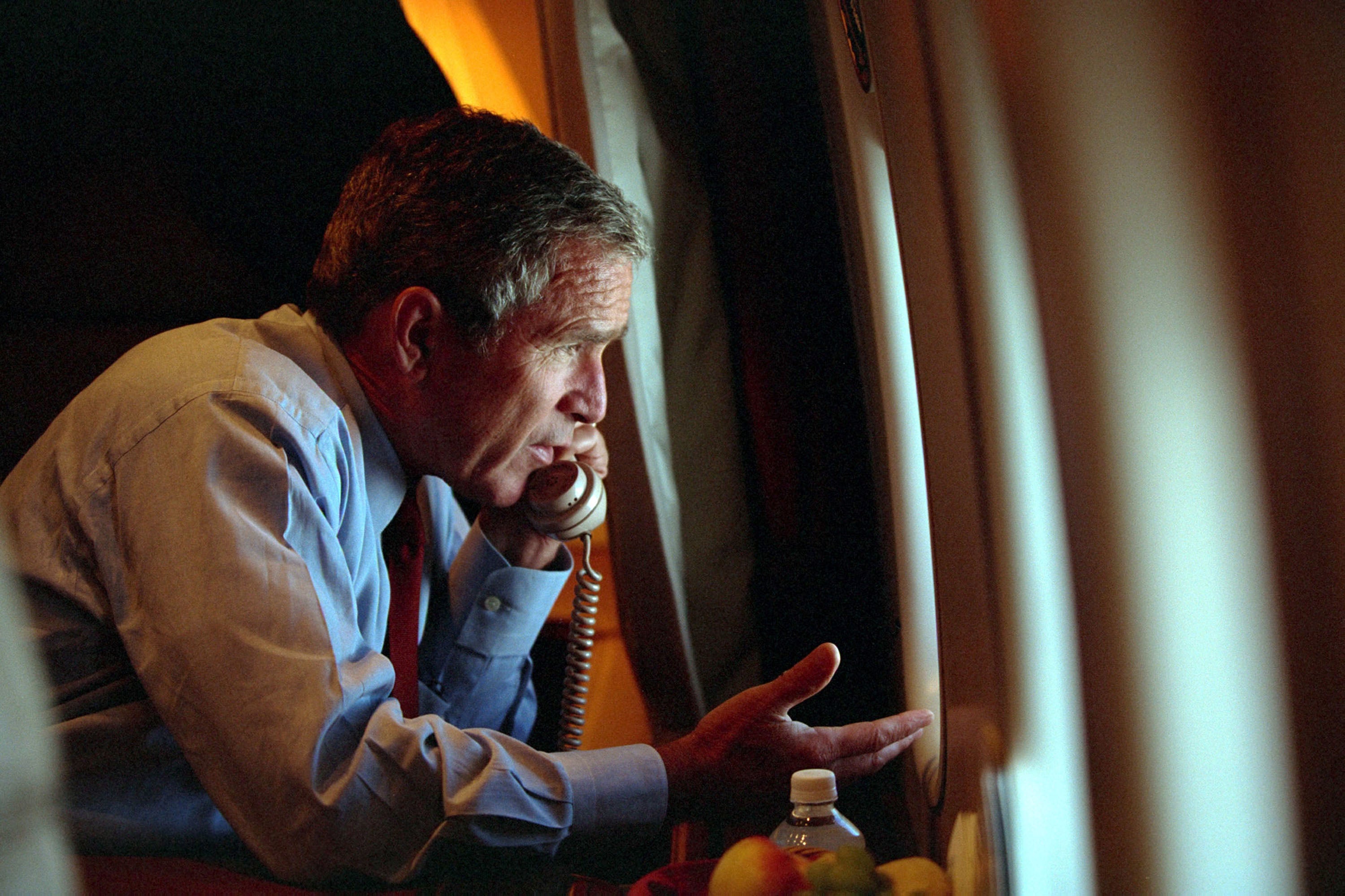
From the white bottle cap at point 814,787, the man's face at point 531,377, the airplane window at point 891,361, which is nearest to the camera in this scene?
the white bottle cap at point 814,787

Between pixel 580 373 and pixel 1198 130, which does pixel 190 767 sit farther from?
pixel 1198 130

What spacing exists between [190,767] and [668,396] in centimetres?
74

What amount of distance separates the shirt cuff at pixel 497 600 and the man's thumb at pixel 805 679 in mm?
520

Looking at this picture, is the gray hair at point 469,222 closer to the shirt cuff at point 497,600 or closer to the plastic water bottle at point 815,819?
the shirt cuff at point 497,600

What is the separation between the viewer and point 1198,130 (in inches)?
16.0

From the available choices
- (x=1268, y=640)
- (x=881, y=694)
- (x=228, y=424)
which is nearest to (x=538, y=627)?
(x=881, y=694)

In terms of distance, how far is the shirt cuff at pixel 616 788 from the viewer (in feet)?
2.56

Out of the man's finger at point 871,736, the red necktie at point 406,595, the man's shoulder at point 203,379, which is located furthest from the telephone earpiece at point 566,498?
the man's finger at point 871,736

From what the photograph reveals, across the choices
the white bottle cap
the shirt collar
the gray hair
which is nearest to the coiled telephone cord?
the shirt collar

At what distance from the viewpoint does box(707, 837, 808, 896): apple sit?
1.83ft

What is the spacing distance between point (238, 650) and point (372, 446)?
40cm

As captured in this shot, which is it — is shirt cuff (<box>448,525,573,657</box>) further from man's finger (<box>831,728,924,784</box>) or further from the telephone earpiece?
man's finger (<box>831,728,924,784</box>)

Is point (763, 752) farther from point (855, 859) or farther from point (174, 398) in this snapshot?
point (174, 398)

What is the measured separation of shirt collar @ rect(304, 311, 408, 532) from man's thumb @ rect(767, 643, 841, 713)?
18.3 inches
